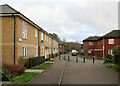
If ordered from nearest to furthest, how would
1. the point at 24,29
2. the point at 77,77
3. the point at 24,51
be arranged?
the point at 77,77 → the point at 24,51 → the point at 24,29

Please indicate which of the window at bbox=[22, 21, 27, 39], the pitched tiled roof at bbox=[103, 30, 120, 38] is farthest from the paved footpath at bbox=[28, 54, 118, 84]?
the pitched tiled roof at bbox=[103, 30, 120, 38]

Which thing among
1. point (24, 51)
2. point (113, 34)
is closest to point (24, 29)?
point (24, 51)

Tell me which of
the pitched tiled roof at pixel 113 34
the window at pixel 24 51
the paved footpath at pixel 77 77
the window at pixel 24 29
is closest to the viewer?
the paved footpath at pixel 77 77

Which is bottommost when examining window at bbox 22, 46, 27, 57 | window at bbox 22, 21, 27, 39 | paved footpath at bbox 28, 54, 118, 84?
paved footpath at bbox 28, 54, 118, 84

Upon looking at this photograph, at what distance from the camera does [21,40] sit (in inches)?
446

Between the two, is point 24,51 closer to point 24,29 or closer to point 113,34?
point 24,29

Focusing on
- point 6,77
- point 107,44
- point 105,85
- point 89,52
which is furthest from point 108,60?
point 89,52

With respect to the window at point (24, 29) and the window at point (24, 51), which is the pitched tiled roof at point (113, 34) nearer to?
the window at point (24, 29)

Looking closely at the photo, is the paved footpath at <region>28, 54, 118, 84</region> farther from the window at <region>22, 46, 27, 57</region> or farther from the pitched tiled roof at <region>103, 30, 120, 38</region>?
the pitched tiled roof at <region>103, 30, 120, 38</region>

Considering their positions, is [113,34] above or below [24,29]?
above

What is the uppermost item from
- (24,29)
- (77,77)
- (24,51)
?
(24,29)

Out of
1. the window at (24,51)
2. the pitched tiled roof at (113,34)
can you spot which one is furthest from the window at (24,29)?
the pitched tiled roof at (113,34)

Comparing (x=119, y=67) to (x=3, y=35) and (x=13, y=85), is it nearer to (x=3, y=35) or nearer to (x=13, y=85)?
(x=13, y=85)

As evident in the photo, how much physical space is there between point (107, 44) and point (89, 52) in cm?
1301
